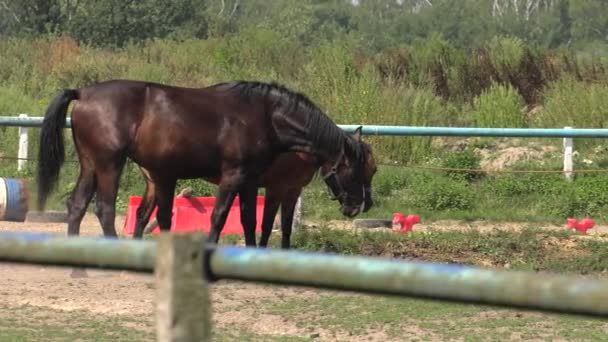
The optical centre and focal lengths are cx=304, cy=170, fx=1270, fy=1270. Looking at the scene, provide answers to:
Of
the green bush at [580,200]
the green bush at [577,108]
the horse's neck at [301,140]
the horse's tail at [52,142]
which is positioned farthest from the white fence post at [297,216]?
the green bush at [577,108]

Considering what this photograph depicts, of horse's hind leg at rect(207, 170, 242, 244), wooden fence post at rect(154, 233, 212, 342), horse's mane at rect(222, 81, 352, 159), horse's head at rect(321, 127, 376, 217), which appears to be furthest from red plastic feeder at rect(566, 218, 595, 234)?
wooden fence post at rect(154, 233, 212, 342)

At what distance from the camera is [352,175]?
1170 cm

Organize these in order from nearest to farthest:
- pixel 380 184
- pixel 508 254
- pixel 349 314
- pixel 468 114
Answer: pixel 349 314 < pixel 508 254 < pixel 380 184 < pixel 468 114

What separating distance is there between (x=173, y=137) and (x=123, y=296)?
181 cm

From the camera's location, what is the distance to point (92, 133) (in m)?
10.5

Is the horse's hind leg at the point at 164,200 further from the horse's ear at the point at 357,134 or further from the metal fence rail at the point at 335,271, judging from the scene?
the metal fence rail at the point at 335,271

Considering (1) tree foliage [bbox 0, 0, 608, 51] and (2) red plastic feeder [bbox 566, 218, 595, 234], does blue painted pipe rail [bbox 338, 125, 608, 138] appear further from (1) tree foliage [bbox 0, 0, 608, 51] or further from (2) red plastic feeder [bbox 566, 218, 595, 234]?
(1) tree foliage [bbox 0, 0, 608, 51]

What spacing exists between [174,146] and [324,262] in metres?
7.89

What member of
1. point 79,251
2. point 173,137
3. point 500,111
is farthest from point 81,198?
point 500,111

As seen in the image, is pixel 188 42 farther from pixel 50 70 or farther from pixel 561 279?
pixel 561 279

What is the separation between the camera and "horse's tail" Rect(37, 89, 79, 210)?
35.2 ft

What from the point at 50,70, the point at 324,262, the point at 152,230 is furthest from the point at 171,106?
the point at 50,70

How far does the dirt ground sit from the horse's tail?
31.4 inches

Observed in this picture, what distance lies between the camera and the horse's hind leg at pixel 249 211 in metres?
11.0
